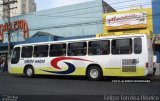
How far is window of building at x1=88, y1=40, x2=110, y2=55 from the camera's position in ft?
65.3

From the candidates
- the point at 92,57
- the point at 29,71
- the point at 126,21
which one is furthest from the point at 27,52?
the point at 126,21

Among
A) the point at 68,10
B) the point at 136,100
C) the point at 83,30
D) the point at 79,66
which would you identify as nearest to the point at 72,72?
the point at 79,66

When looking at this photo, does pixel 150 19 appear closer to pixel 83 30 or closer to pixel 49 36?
pixel 83 30

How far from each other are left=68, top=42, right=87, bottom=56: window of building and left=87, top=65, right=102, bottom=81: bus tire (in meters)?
1.10

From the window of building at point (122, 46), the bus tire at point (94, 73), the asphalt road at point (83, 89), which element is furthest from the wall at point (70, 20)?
the asphalt road at point (83, 89)

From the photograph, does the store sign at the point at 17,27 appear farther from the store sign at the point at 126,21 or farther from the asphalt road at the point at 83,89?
the asphalt road at the point at 83,89

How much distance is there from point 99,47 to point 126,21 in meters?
10.5

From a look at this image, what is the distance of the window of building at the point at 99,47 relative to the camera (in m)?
19.9

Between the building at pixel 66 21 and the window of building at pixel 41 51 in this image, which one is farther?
the building at pixel 66 21

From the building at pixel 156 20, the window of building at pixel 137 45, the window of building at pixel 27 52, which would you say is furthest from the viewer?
the building at pixel 156 20

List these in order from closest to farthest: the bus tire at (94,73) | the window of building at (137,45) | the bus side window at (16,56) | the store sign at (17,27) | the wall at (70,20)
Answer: the window of building at (137,45) < the bus tire at (94,73) < the bus side window at (16,56) < the wall at (70,20) < the store sign at (17,27)

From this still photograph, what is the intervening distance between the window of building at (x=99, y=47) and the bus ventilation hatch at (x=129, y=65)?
1.33 meters

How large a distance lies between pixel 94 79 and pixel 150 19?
10.9 metres

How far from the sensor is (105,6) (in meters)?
33.8
